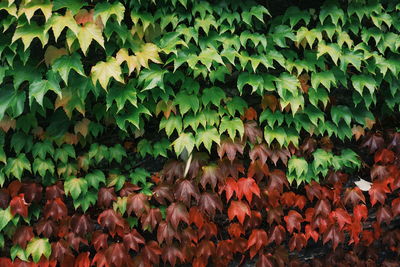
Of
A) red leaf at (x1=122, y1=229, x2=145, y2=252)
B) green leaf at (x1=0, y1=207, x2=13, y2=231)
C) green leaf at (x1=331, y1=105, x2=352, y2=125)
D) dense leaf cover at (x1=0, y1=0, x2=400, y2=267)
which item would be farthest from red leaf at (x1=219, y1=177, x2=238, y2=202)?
green leaf at (x1=0, y1=207, x2=13, y2=231)

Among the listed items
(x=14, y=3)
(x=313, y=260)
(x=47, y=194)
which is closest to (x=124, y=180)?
(x=47, y=194)

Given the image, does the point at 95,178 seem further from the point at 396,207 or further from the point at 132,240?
the point at 396,207

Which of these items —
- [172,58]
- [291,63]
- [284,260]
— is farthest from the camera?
[284,260]

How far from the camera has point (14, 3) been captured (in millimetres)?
2742

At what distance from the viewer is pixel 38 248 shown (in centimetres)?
302

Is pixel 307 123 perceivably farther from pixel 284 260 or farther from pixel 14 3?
pixel 14 3

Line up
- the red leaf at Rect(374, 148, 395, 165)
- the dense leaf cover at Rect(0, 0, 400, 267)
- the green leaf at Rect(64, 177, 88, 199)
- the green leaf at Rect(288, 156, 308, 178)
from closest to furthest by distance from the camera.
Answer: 1. the dense leaf cover at Rect(0, 0, 400, 267)
2. the green leaf at Rect(64, 177, 88, 199)
3. the green leaf at Rect(288, 156, 308, 178)
4. the red leaf at Rect(374, 148, 395, 165)

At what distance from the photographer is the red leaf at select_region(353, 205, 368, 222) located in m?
3.39

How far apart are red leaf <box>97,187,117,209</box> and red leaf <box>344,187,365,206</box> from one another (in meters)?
1.81

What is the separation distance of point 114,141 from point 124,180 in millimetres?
312

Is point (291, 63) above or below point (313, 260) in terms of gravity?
above

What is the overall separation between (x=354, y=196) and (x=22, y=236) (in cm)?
252

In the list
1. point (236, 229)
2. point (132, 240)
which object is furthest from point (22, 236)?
point (236, 229)

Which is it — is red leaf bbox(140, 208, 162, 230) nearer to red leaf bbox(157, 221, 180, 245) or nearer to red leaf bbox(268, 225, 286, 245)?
red leaf bbox(157, 221, 180, 245)
